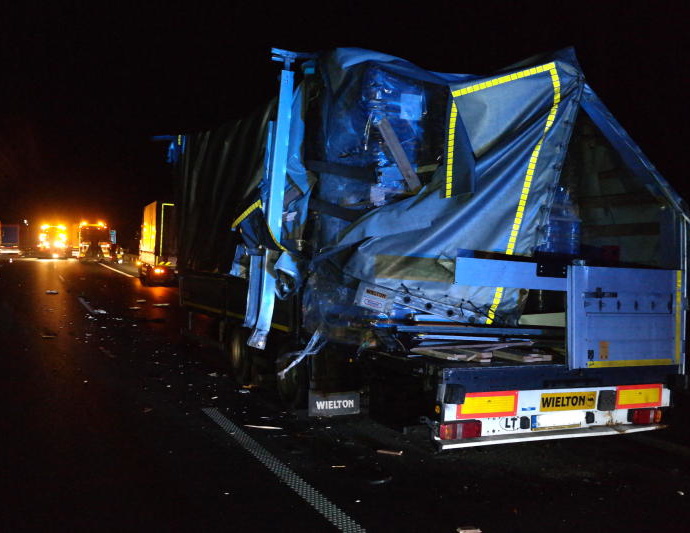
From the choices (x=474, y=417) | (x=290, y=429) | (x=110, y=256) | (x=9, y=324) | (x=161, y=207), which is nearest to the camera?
(x=474, y=417)

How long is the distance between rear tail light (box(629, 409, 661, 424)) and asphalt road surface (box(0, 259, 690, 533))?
17.4 inches

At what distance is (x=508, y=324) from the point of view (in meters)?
6.11

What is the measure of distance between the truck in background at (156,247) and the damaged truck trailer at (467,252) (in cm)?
1431

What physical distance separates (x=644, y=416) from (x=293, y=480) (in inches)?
122

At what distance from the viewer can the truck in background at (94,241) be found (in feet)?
164

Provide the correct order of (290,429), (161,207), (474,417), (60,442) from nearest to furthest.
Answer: (474,417), (60,442), (290,429), (161,207)

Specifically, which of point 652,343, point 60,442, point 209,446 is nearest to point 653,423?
point 652,343

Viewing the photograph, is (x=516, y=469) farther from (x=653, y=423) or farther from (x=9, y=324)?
(x=9, y=324)

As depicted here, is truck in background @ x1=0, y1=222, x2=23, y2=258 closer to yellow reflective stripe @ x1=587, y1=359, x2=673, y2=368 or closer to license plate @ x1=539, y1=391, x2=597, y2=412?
license plate @ x1=539, y1=391, x2=597, y2=412

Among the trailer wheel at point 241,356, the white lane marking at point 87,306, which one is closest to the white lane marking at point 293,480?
the trailer wheel at point 241,356

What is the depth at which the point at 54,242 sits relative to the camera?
54.4 meters

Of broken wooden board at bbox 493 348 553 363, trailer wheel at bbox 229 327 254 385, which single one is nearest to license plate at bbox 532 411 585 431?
broken wooden board at bbox 493 348 553 363

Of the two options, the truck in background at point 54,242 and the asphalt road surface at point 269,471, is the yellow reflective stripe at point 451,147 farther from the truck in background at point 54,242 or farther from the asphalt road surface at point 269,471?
the truck in background at point 54,242

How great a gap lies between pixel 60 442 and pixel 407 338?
10.9ft
